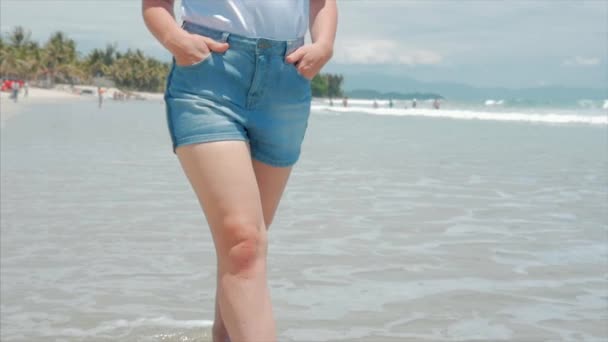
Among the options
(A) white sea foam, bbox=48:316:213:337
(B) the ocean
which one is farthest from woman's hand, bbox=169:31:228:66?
(A) white sea foam, bbox=48:316:213:337

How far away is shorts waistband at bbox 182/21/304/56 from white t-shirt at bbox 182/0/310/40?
0.01 m

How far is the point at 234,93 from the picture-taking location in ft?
7.89

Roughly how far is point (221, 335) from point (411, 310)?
1.56m

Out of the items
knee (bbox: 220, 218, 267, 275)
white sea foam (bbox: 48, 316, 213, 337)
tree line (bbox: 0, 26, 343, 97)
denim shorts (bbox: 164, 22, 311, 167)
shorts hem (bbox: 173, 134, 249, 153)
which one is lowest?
tree line (bbox: 0, 26, 343, 97)

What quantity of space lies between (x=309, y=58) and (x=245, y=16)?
241 mm

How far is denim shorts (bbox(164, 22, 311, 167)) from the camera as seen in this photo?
2.37 meters

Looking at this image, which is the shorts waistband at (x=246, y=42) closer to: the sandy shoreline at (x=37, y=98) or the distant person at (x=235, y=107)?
the distant person at (x=235, y=107)

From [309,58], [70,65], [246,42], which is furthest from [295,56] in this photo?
[70,65]

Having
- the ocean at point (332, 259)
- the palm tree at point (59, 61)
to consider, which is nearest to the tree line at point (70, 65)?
the palm tree at point (59, 61)

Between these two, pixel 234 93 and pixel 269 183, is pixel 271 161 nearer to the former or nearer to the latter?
pixel 269 183

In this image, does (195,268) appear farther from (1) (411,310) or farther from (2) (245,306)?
(2) (245,306)

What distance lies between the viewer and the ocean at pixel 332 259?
3908 millimetres

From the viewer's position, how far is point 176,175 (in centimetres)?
1030

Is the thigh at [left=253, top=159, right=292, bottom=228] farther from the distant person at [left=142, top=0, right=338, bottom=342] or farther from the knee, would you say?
the knee
